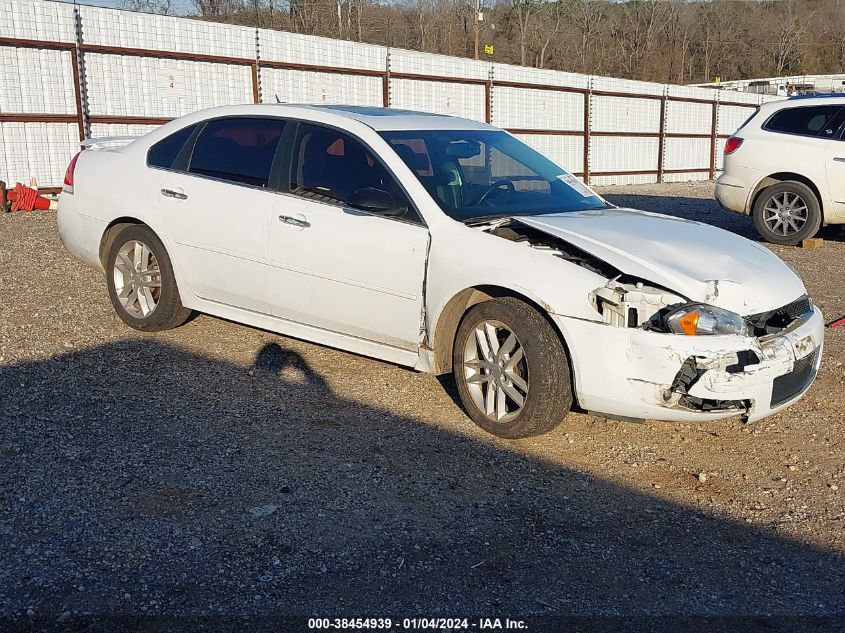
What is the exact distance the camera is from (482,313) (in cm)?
461

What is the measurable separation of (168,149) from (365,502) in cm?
348

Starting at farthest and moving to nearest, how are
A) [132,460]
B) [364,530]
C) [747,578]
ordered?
1. [132,460]
2. [364,530]
3. [747,578]

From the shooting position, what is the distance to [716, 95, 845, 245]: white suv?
10891mm

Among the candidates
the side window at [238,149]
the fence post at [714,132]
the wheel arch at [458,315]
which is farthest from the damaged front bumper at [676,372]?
the fence post at [714,132]

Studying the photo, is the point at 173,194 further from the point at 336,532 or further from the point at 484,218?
the point at 336,532

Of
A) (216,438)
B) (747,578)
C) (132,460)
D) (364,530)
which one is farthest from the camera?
(216,438)

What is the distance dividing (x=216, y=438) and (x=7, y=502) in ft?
3.57

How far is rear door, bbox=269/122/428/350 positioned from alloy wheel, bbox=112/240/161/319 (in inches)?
50.0

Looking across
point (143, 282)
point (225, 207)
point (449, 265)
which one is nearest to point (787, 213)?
point (449, 265)

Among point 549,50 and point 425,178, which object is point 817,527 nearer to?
point 425,178

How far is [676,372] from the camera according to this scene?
4.12 m

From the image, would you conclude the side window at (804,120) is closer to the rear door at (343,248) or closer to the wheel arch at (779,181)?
the wheel arch at (779,181)

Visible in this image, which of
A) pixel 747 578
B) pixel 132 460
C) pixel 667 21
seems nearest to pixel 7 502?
pixel 132 460

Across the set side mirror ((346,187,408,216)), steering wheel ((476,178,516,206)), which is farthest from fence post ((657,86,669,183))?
side mirror ((346,187,408,216))
